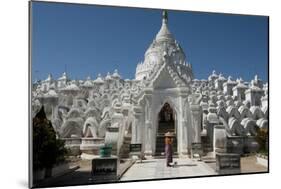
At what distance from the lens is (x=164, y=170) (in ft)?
17.0

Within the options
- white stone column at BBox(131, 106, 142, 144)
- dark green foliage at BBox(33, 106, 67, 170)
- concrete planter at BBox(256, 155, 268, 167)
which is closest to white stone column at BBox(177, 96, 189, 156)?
white stone column at BBox(131, 106, 142, 144)

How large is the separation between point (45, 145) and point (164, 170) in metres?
1.42

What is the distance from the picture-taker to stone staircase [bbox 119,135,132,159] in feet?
16.6

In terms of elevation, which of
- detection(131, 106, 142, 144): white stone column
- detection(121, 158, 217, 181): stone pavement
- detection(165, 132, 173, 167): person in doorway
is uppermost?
detection(131, 106, 142, 144): white stone column

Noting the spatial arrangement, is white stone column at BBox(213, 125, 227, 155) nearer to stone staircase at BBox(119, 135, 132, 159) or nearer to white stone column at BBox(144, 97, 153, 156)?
white stone column at BBox(144, 97, 153, 156)

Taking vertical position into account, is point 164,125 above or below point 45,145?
above

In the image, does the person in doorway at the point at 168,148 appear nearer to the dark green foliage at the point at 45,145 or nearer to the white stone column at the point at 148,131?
the white stone column at the point at 148,131

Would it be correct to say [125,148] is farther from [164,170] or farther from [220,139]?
[220,139]

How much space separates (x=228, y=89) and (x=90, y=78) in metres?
1.72

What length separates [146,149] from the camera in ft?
17.2

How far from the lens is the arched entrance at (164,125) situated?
17.3ft

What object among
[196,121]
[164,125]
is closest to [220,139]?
[196,121]

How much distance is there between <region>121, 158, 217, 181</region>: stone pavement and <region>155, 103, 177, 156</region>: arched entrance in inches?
5.6
